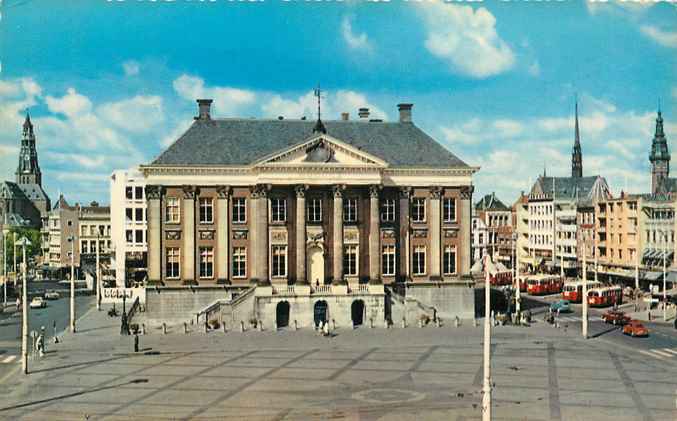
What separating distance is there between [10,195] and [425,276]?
404 feet

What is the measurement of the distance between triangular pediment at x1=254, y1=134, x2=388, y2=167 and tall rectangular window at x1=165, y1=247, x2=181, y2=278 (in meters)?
11.7

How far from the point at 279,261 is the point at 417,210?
14750 mm

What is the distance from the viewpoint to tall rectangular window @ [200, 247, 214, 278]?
8456 cm

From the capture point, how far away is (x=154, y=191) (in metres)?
83.4

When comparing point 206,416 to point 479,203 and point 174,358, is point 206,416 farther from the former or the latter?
point 479,203

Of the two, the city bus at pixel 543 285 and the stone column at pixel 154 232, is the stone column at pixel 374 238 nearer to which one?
the stone column at pixel 154 232

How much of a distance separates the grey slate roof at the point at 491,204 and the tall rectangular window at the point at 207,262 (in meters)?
103

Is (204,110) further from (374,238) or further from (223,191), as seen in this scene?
(374,238)

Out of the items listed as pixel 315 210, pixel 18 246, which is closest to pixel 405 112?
pixel 315 210

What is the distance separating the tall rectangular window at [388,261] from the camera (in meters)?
86.1

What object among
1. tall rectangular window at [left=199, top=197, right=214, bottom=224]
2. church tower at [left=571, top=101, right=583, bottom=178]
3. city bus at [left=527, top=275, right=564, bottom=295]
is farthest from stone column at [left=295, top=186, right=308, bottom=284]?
church tower at [left=571, top=101, right=583, bottom=178]

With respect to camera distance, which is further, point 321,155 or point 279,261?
point 279,261

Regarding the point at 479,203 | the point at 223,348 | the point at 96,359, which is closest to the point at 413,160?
the point at 223,348

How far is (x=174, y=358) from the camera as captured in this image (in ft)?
205
